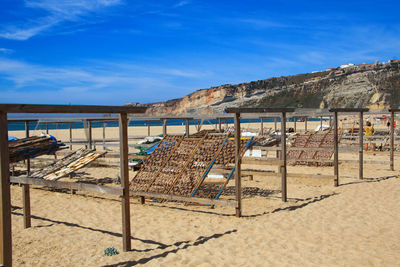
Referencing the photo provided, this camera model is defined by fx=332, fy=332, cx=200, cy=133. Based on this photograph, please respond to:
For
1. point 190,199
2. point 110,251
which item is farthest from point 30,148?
point 110,251

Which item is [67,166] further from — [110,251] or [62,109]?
[62,109]

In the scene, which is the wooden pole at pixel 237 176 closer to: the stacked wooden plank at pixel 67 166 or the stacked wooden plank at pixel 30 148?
the stacked wooden plank at pixel 67 166

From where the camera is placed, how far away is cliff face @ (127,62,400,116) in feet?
205

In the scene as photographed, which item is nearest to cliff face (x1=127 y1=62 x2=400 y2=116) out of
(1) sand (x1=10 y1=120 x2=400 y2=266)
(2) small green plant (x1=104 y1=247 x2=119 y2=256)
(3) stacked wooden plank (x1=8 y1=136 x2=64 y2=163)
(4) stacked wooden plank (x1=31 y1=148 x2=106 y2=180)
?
(4) stacked wooden plank (x1=31 y1=148 x2=106 y2=180)

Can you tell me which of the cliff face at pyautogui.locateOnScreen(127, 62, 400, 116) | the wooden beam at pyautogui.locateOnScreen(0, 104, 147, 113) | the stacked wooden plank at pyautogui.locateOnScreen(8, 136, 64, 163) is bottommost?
the stacked wooden plank at pyautogui.locateOnScreen(8, 136, 64, 163)

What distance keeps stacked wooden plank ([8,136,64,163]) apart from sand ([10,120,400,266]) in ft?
3.20

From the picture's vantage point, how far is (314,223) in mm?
5230

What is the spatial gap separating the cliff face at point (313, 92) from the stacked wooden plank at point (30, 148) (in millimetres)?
37130

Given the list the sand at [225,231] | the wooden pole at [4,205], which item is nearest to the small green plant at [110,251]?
the sand at [225,231]

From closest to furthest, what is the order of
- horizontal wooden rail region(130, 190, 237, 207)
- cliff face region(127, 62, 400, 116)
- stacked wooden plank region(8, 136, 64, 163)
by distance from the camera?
horizontal wooden rail region(130, 190, 237, 207) < stacked wooden plank region(8, 136, 64, 163) < cliff face region(127, 62, 400, 116)

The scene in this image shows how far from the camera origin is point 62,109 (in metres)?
3.58

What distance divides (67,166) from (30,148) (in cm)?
96

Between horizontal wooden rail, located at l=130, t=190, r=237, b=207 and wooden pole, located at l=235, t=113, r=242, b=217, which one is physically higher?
wooden pole, located at l=235, t=113, r=242, b=217

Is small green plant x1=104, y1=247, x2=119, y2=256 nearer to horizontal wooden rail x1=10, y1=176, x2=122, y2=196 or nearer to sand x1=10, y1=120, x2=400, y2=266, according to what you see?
sand x1=10, y1=120, x2=400, y2=266
